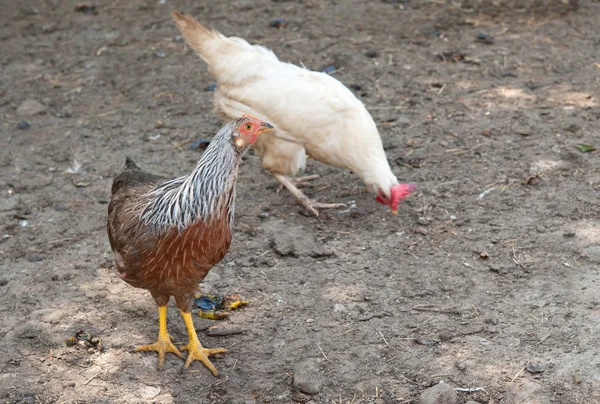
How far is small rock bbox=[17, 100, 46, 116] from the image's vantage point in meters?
6.81

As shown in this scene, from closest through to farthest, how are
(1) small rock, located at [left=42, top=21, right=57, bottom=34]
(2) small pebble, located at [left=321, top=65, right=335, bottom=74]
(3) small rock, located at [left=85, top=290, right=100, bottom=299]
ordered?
(3) small rock, located at [left=85, top=290, right=100, bottom=299], (2) small pebble, located at [left=321, top=65, right=335, bottom=74], (1) small rock, located at [left=42, top=21, right=57, bottom=34]

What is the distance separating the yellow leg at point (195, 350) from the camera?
4.02 metres

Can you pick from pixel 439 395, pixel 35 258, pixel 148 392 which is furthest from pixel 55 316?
pixel 439 395

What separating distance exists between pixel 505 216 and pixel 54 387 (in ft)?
10.7

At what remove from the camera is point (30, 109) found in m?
6.84

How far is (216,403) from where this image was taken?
3791mm

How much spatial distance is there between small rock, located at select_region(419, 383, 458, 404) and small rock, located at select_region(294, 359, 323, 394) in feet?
1.82

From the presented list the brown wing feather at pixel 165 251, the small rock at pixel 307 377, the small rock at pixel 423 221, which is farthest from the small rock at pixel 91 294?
the small rock at pixel 423 221

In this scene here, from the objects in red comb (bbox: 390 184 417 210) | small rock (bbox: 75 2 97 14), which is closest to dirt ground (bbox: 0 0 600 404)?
small rock (bbox: 75 2 97 14)

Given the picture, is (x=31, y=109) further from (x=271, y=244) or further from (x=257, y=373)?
(x=257, y=373)

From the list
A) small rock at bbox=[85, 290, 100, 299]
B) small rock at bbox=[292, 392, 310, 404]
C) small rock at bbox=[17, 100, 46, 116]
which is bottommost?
small rock at bbox=[292, 392, 310, 404]

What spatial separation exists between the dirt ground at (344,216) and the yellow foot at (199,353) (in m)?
0.06

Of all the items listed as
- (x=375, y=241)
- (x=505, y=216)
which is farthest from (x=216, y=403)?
(x=505, y=216)

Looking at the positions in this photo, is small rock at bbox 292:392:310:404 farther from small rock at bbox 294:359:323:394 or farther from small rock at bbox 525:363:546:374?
small rock at bbox 525:363:546:374
